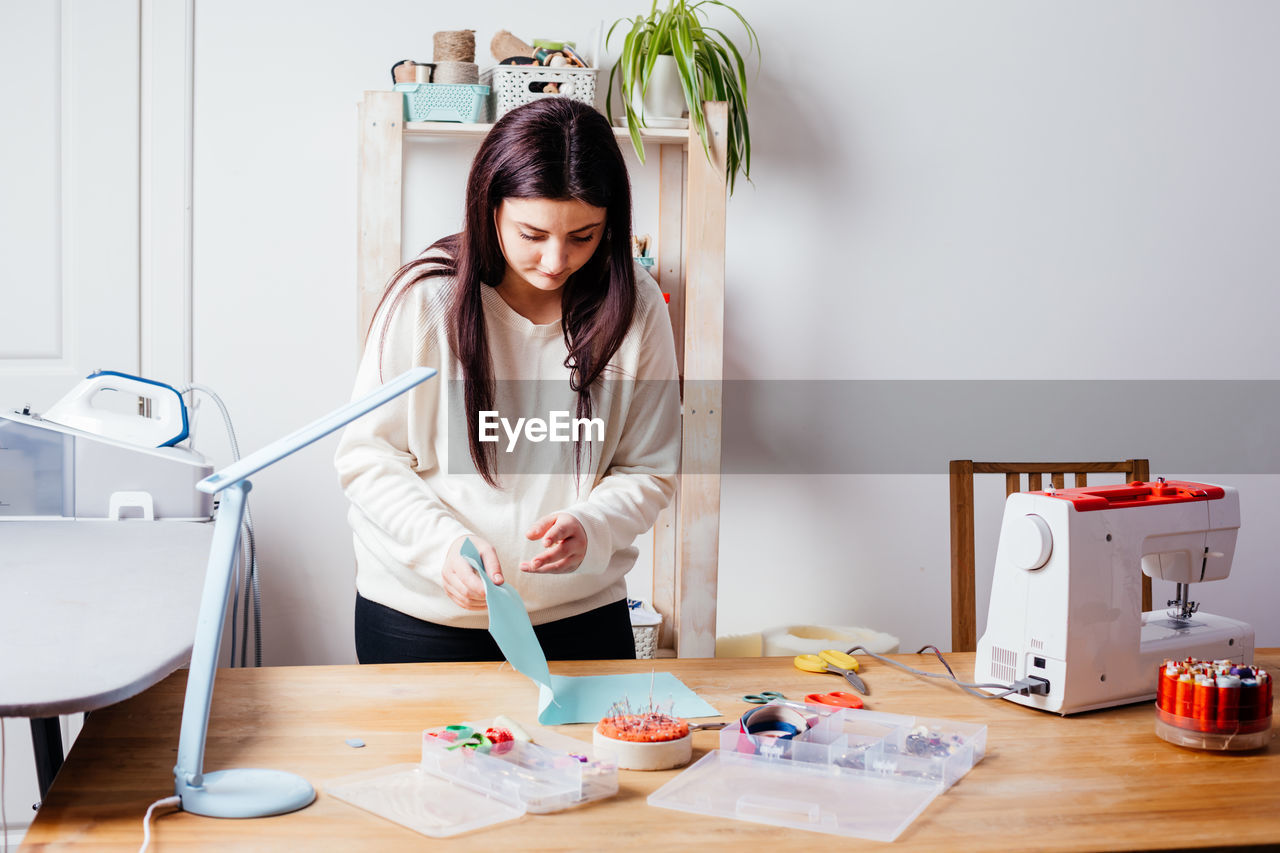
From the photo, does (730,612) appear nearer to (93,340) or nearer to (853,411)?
(853,411)

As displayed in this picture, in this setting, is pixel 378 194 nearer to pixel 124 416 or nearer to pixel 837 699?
pixel 124 416

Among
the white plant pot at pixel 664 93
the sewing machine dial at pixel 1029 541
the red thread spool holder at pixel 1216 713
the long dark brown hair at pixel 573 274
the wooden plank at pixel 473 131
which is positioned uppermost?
the white plant pot at pixel 664 93

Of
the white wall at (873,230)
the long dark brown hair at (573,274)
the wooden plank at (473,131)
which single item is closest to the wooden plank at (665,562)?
the white wall at (873,230)

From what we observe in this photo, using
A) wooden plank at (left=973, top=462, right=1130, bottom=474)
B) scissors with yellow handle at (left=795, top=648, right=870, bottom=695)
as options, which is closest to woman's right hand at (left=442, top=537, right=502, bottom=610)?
scissors with yellow handle at (left=795, top=648, right=870, bottom=695)

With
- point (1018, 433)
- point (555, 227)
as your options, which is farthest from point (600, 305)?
point (1018, 433)

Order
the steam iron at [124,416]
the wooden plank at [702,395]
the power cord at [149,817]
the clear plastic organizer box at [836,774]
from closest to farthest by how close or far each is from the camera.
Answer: the power cord at [149,817], the clear plastic organizer box at [836,774], the steam iron at [124,416], the wooden plank at [702,395]

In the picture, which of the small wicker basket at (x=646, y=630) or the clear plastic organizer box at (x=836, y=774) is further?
the small wicker basket at (x=646, y=630)

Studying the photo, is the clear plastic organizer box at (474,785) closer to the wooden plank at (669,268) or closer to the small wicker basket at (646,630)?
the small wicker basket at (646,630)

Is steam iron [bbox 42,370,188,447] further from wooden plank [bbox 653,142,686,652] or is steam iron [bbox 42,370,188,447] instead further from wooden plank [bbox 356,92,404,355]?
wooden plank [bbox 653,142,686,652]

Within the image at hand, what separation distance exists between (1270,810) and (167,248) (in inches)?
96.9

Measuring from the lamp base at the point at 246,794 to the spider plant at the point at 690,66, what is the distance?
Answer: 1.71 meters

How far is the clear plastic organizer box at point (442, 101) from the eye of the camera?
235cm

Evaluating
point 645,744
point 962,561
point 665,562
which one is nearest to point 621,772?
point 645,744

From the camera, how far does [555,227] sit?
143cm
